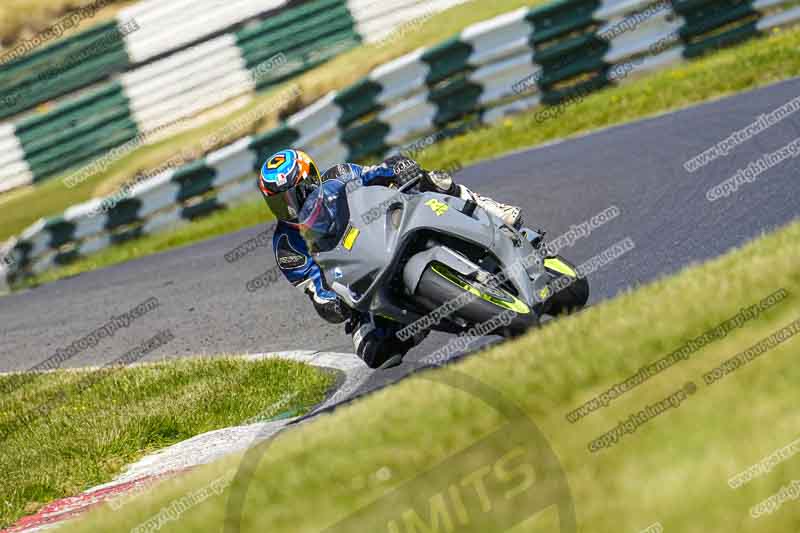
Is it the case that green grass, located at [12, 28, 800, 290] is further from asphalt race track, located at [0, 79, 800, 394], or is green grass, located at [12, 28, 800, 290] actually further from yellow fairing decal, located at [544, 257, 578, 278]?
yellow fairing decal, located at [544, 257, 578, 278]

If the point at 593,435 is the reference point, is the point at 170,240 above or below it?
below

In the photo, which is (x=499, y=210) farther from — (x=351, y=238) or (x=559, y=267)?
(x=351, y=238)

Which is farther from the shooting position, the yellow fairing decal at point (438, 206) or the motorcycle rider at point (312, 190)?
the motorcycle rider at point (312, 190)

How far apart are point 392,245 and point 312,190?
749mm

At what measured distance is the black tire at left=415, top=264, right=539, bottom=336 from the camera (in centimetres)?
632

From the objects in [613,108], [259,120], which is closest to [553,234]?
[613,108]

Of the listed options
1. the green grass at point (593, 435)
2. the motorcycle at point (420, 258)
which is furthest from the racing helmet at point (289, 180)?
the green grass at point (593, 435)

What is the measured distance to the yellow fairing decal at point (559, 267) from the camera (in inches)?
279

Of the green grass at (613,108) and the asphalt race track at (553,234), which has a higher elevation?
the asphalt race track at (553,234)

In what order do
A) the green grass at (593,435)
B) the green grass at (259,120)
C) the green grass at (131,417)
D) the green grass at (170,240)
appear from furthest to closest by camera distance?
the green grass at (259,120)
the green grass at (170,240)
the green grass at (131,417)
the green grass at (593,435)

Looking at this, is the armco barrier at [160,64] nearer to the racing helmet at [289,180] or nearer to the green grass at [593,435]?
the racing helmet at [289,180]

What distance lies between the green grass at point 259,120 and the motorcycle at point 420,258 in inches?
537

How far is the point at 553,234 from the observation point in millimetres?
10242

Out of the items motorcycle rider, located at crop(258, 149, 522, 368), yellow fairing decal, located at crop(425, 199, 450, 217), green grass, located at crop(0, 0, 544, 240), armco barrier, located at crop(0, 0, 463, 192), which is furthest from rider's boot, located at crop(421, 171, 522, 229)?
armco barrier, located at crop(0, 0, 463, 192)
